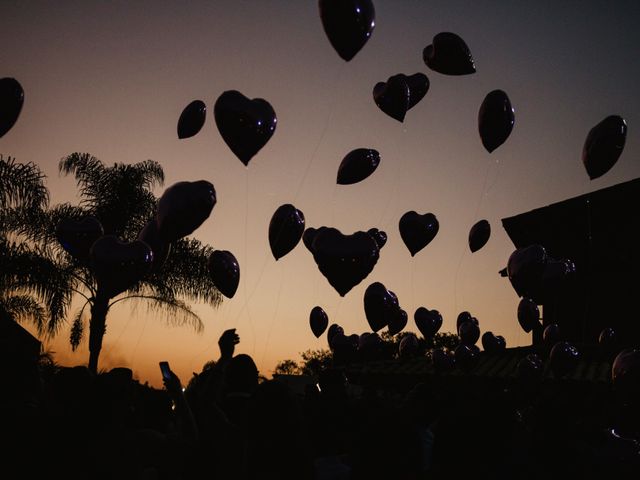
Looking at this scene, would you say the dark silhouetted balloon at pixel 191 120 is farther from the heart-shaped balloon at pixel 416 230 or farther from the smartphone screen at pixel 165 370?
the smartphone screen at pixel 165 370

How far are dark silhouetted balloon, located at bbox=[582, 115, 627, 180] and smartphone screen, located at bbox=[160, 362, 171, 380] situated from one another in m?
4.84

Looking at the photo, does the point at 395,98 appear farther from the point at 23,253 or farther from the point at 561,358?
the point at 23,253

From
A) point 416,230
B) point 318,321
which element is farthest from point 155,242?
point 318,321

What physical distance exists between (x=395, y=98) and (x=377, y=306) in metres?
2.60

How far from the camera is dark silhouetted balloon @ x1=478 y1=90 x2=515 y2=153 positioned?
5875 millimetres

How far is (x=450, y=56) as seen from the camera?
5.72m

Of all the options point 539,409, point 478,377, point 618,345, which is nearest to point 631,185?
point 618,345

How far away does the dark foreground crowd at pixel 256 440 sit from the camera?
192 cm

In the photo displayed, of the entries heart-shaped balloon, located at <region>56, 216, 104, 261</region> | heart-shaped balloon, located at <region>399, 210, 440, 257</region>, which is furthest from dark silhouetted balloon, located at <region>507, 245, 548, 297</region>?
heart-shaped balloon, located at <region>56, 216, 104, 261</region>

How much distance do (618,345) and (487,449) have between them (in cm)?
1279

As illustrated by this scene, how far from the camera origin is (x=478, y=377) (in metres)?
11.7

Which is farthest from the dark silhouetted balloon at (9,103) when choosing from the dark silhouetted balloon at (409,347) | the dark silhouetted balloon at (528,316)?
the dark silhouetted balloon at (528,316)

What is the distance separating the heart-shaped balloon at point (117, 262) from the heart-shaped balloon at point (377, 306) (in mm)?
3065

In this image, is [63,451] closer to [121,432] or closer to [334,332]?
[121,432]
